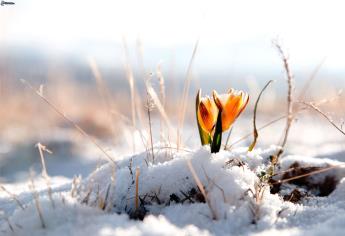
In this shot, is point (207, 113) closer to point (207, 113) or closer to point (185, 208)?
point (207, 113)

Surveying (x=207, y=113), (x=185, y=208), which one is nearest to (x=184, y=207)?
(x=185, y=208)

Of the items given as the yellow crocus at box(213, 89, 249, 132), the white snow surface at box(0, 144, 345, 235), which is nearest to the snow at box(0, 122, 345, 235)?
the white snow surface at box(0, 144, 345, 235)

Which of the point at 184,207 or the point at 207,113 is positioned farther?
the point at 207,113

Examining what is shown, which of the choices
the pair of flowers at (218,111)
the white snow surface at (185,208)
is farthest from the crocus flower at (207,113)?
the white snow surface at (185,208)

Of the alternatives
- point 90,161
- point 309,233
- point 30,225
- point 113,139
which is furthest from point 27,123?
point 309,233

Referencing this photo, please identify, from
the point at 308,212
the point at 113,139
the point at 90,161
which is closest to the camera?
the point at 308,212

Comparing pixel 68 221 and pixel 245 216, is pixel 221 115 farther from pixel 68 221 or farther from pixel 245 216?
pixel 68 221

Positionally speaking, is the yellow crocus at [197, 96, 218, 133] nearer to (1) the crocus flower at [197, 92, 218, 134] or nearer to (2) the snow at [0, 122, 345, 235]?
(1) the crocus flower at [197, 92, 218, 134]
